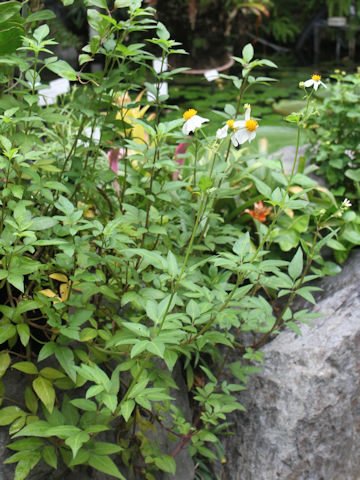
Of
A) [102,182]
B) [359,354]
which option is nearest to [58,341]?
[102,182]

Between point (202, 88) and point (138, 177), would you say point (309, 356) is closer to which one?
point (138, 177)

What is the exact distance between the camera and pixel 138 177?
53.0 inches

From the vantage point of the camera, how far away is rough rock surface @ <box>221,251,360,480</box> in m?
1.24

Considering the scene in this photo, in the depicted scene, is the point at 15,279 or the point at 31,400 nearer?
the point at 15,279

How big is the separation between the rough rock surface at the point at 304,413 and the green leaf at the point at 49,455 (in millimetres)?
527

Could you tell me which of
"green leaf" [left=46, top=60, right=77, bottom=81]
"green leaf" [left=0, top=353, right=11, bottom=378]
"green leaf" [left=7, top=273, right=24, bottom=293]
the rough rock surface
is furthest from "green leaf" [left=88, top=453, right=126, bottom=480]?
"green leaf" [left=46, top=60, right=77, bottom=81]

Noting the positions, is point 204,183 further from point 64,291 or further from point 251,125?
point 64,291

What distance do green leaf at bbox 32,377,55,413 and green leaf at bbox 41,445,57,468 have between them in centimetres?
7

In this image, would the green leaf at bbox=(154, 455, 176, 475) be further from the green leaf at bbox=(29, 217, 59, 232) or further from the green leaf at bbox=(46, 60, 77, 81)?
the green leaf at bbox=(46, 60, 77, 81)

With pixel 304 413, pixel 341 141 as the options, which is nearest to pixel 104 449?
pixel 304 413

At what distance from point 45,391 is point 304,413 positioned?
2.05 feet

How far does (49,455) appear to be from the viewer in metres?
0.94

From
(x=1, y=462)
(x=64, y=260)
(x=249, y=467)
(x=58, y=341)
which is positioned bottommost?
(x=249, y=467)

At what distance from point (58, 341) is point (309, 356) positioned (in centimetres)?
66
